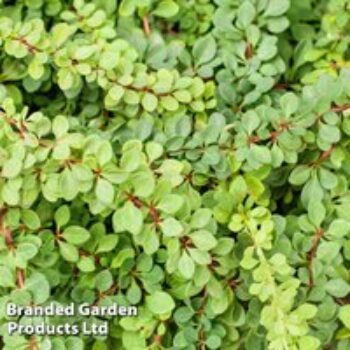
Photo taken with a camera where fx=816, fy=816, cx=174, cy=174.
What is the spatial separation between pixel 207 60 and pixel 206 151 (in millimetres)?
234

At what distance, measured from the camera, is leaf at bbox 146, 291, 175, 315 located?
137 cm

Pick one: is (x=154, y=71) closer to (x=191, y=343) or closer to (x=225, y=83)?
(x=225, y=83)

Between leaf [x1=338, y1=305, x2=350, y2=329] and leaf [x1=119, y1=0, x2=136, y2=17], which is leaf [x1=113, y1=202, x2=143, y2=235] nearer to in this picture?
leaf [x1=338, y1=305, x2=350, y2=329]

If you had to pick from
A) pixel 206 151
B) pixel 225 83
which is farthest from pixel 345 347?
pixel 225 83

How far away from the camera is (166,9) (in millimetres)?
1675

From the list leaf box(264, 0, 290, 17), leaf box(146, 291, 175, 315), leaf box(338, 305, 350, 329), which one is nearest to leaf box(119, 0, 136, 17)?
leaf box(264, 0, 290, 17)

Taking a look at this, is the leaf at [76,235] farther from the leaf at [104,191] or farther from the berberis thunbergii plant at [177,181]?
the leaf at [104,191]

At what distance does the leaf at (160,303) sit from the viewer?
1365 millimetres

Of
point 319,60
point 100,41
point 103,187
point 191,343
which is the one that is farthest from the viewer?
point 319,60

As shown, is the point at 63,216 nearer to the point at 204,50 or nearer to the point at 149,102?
the point at 149,102

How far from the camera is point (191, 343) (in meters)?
1.39

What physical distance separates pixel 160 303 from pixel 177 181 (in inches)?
8.2

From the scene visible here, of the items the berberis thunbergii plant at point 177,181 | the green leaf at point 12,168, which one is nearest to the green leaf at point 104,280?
the berberis thunbergii plant at point 177,181

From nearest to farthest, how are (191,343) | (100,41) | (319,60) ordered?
(191,343), (100,41), (319,60)
